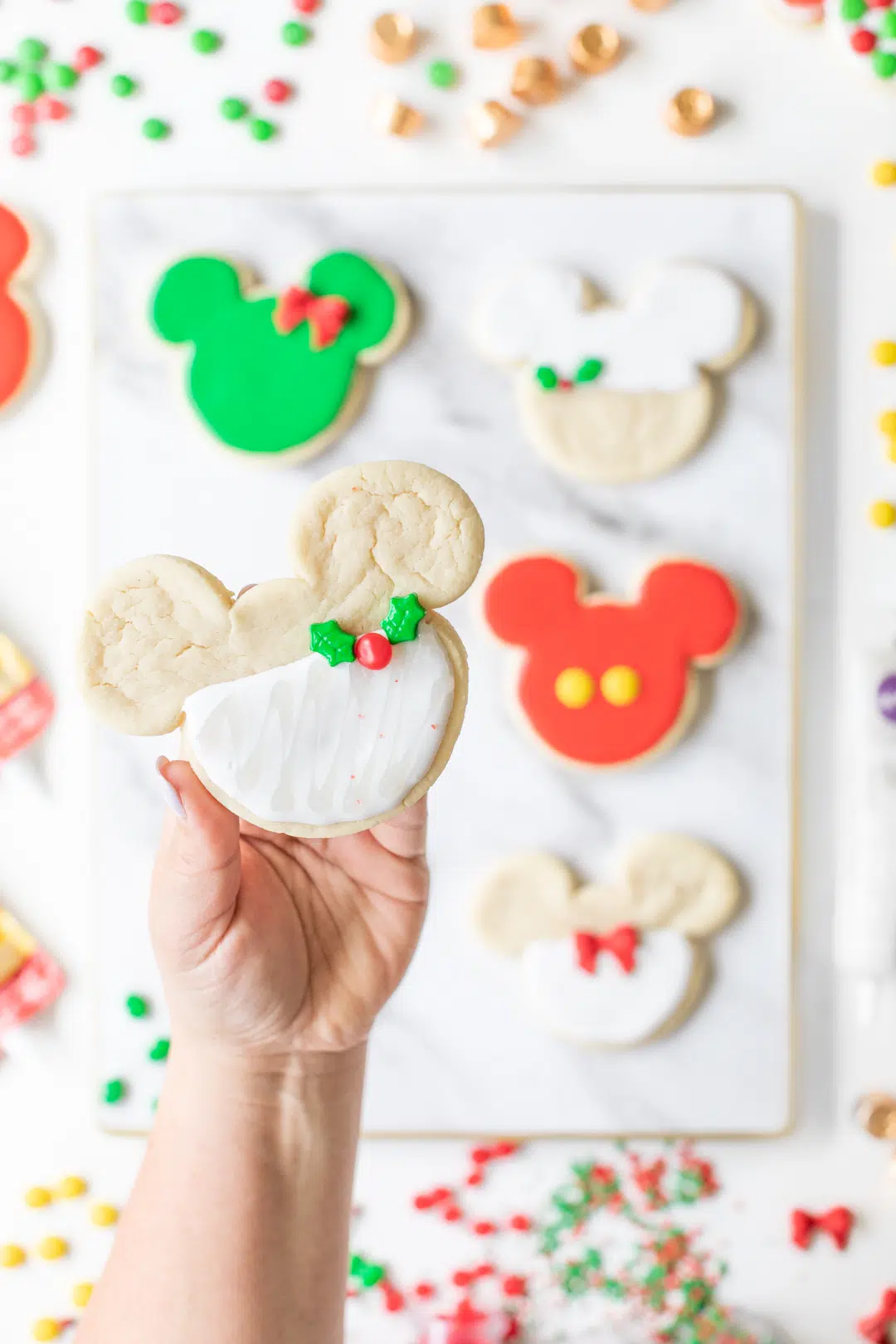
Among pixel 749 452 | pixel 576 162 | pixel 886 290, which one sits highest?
pixel 576 162

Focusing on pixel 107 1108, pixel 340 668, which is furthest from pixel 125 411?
pixel 107 1108

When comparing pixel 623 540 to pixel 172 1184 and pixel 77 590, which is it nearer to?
pixel 77 590

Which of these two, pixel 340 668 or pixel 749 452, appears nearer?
pixel 340 668

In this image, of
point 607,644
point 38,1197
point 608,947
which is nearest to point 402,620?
point 607,644

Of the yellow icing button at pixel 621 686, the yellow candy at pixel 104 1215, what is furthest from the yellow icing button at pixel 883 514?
Answer: the yellow candy at pixel 104 1215

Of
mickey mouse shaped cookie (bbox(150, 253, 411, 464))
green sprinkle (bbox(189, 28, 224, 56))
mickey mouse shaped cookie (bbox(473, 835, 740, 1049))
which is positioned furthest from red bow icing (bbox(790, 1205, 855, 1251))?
green sprinkle (bbox(189, 28, 224, 56))

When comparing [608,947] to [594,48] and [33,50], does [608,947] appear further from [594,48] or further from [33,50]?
[33,50]

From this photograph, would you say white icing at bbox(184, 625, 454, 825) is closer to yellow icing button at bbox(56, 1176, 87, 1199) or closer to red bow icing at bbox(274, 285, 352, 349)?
red bow icing at bbox(274, 285, 352, 349)
